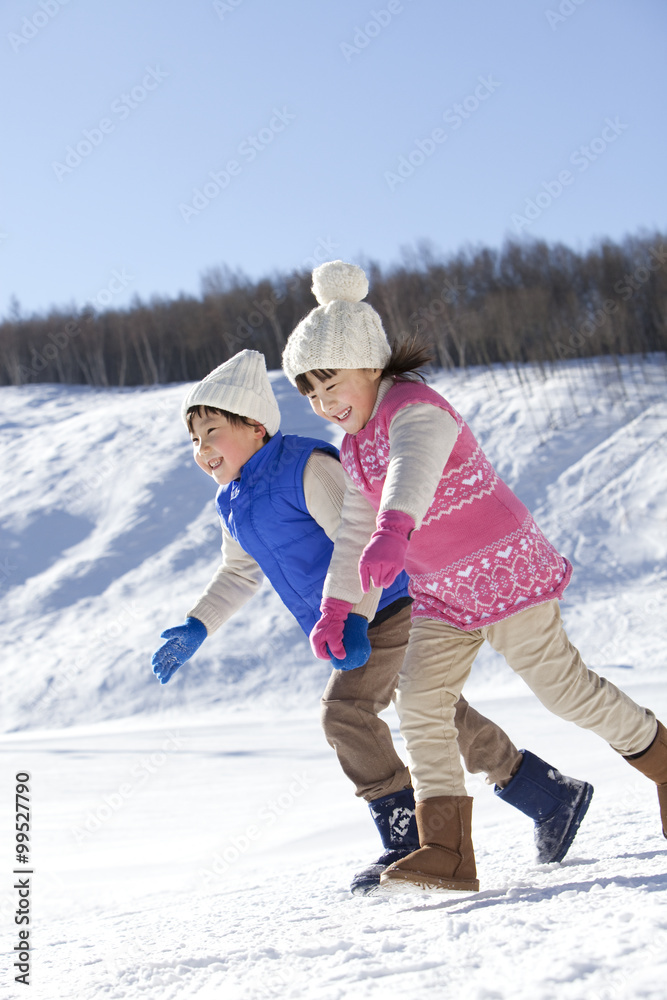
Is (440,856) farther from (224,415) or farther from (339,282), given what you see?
(339,282)

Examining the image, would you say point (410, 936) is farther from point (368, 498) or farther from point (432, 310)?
point (432, 310)

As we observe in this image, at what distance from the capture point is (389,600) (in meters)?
2.27

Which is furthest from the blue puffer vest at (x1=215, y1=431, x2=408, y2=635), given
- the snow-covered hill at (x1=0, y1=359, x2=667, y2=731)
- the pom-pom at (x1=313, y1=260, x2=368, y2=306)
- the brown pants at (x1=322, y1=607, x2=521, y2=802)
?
the snow-covered hill at (x1=0, y1=359, x2=667, y2=731)

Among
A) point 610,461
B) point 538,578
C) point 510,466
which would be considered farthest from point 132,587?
point 538,578

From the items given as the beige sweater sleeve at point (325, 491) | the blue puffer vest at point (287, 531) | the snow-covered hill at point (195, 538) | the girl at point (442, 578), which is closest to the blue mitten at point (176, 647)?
the blue puffer vest at point (287, 531)

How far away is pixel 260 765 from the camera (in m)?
5.42

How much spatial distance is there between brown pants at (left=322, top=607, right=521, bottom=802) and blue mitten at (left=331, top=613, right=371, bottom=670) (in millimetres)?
192

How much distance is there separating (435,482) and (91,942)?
1.46 metres

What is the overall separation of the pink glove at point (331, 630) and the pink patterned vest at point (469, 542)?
0.25 metres

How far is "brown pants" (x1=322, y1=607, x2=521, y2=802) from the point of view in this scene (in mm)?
2104

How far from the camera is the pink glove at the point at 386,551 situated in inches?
64.0

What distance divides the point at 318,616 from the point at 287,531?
278 millimetres

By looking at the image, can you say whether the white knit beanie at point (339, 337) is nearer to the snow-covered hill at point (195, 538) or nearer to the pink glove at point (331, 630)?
the pink glove at point (331, 630)

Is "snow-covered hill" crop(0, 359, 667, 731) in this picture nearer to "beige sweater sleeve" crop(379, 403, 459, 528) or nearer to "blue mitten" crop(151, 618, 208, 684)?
"blue mitten" crop(151, 618, 208, 684)
